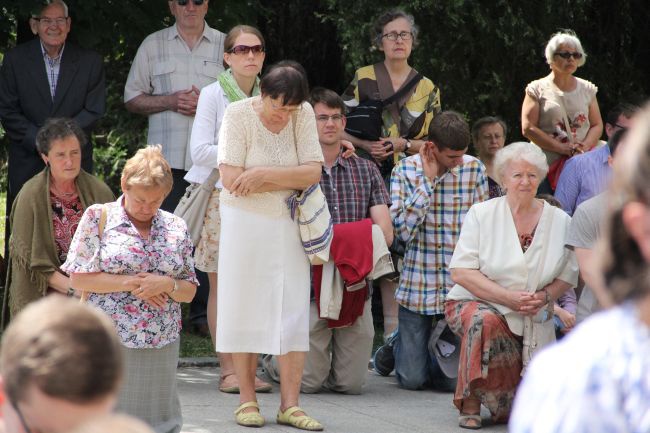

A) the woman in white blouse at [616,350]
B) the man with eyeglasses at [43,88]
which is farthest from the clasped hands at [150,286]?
the woman in white blouse at [616,350]

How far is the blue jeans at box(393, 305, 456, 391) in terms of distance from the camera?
24.9ft

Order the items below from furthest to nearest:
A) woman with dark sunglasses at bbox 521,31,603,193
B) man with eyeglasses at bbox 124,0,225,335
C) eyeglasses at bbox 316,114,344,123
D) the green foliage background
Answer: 1. the green foliage background
2. woman with dark sunglasses at bbox 521,31,603,193
3. man with eyeglasses at bbox 124,0,225,335
4. eyeglasses at bbox 316,114,344,123

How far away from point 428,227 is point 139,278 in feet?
8.77

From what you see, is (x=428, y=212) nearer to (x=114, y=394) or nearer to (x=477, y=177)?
(x=477, y=177)

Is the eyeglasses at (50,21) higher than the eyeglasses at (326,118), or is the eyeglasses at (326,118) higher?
the eyeglasses at (50,21)

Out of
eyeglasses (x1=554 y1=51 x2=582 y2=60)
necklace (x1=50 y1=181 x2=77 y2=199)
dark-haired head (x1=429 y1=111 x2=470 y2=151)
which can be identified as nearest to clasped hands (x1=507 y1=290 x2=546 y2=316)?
dark-haired head (x1=429 y1=111 x2=470 y2=151)

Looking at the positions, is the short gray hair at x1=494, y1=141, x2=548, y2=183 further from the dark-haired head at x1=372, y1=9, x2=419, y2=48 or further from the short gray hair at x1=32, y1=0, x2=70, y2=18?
the short gray hair at x1=32, y1=0, x2=70, y2=18

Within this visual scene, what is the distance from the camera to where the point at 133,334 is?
5.42 meters

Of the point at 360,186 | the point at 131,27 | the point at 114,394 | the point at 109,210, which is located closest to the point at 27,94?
the point at 131,27

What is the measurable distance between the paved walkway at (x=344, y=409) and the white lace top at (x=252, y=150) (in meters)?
1.14

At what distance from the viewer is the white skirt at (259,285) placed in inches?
245

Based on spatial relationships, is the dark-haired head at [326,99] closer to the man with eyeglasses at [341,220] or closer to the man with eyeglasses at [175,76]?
the man with eyeglasses at [341,220]

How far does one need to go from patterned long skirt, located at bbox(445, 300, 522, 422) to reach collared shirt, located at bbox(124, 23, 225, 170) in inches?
103

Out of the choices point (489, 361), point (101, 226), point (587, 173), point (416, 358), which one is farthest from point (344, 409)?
point (587, 173)
